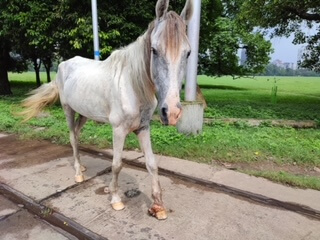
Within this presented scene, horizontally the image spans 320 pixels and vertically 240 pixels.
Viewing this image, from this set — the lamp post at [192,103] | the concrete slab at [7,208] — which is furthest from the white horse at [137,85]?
the lamp post at [192,103]

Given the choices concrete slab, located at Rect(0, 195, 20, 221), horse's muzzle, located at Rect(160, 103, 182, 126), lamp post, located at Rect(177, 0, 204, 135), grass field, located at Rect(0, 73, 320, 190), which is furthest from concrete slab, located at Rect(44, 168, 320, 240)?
lamp post, located at Rect(177, 0, 204, 135)

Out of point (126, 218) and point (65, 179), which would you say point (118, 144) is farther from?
point (65, 179)

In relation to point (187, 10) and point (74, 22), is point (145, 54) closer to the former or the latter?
point (187, 10)

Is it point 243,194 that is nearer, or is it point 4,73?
point 243,194

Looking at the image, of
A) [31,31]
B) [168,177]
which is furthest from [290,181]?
[31,31]

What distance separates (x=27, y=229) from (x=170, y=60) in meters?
1.83

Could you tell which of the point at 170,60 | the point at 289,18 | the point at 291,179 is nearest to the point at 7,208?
the point at 170,60

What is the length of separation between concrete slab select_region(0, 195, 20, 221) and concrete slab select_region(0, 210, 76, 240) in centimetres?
7

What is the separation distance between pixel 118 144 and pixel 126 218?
658 mm

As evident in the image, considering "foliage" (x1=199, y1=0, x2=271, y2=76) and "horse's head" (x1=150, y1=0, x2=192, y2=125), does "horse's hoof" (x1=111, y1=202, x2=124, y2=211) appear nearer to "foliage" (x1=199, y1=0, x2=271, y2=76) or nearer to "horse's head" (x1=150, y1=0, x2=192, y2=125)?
"horse's head" (x1=150, y1=0, x2=192, y2=125)

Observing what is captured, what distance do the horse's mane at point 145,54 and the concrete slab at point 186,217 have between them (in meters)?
1.06

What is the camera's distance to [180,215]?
2428 millimetres

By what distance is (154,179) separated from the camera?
246 centimetres

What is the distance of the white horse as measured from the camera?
5.69ft
